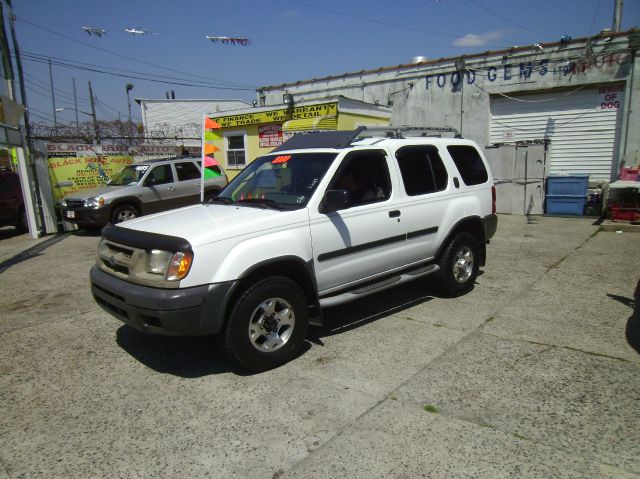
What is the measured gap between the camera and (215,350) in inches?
169

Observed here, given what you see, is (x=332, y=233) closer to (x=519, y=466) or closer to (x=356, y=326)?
(x=356, y=326)

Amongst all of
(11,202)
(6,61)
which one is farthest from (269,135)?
(11,202)

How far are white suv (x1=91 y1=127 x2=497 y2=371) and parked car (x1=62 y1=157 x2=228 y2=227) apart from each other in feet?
21.0

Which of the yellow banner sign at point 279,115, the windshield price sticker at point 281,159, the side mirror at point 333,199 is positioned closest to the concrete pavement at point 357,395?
the side mirror at point 333,199

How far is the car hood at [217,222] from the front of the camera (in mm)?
3520

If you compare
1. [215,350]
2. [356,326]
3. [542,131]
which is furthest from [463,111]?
[215,350]

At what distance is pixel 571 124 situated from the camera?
1237 centimetres

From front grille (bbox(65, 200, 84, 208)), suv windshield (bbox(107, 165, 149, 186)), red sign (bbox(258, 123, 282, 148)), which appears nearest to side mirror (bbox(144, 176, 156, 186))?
suv windshield (bbox(107, 165, 149, 186))

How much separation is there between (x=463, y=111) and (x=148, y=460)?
44.7 ft

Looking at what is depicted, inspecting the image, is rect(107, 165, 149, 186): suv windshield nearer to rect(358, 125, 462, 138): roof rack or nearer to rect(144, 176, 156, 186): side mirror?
rect(144, 176, 156, 186): side mirror

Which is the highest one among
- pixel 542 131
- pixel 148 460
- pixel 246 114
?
pixel 246 114

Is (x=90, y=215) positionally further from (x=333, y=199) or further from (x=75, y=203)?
(x=333, y=199)

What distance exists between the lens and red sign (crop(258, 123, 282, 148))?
48.3ft

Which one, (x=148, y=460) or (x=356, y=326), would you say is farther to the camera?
(x=356, y=326)
